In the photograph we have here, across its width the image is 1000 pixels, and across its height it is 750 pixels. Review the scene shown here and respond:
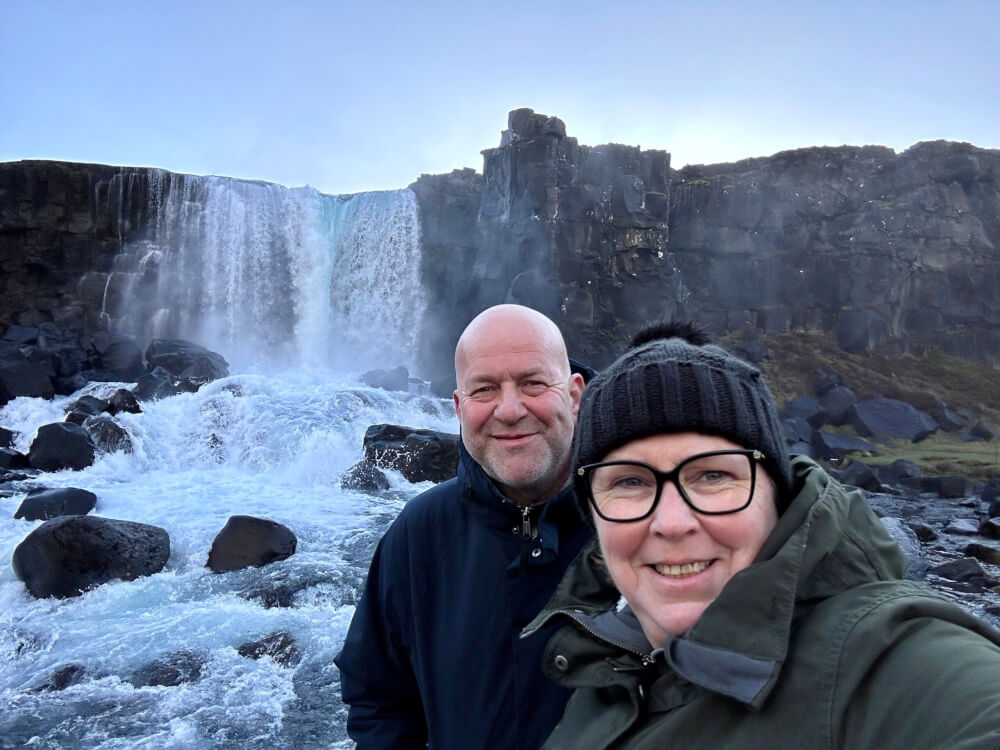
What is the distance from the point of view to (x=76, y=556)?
950 cm

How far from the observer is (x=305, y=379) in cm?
3175

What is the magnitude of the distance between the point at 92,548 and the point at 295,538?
9.56 ft

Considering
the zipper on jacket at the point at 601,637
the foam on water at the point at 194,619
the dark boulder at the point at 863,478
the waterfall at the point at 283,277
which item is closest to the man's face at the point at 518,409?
the zipper on jacket at the point at 601,637

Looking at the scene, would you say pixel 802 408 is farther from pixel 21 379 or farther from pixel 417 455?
pixel 21 379

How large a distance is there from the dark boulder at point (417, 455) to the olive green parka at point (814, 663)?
15.5 m

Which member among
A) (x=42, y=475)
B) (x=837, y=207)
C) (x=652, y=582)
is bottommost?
(x=42, y=475)

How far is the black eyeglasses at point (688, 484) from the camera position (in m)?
1.57

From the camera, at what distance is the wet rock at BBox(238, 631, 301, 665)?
791 cm

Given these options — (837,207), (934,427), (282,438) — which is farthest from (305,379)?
(837,207)

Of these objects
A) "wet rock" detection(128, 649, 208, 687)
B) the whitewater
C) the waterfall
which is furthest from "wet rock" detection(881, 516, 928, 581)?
the waterfall

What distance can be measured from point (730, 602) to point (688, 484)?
31 centimetres

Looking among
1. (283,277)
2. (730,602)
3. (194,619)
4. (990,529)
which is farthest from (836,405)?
(730,602)

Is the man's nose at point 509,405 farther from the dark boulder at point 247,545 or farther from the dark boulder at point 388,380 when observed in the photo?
the dark boulder at point 388,380

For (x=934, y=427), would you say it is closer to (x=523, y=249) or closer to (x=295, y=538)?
(x=523, y=249)
